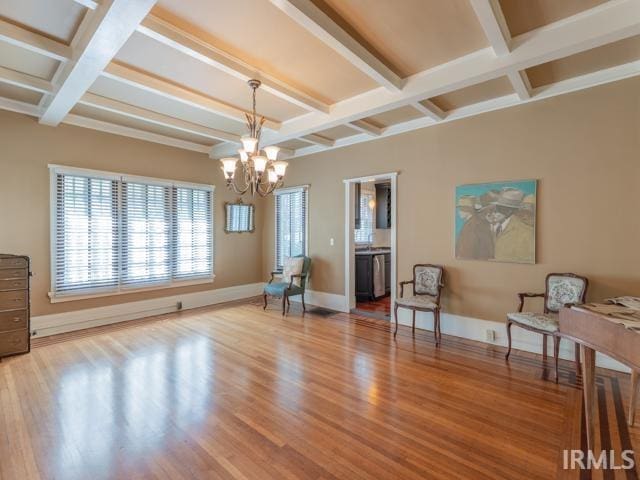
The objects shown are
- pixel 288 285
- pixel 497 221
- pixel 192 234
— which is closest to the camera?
pixel 497 221

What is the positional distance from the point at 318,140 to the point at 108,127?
3.19 metres

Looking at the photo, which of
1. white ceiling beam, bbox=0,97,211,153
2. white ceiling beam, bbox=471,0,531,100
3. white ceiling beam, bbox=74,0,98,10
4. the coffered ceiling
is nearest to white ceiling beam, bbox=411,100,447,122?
the coffered ceiling

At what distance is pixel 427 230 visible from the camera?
4.56m

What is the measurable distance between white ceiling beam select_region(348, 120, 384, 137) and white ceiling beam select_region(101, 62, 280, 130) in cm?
153

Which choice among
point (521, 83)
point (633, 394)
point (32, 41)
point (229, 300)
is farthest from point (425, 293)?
point (32, 41)

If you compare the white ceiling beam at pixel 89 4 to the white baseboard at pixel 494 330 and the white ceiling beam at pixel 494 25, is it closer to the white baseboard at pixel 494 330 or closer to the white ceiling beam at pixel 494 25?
the white ceiling beam at pixel 494 25

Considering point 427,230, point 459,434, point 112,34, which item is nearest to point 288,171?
point 427,230

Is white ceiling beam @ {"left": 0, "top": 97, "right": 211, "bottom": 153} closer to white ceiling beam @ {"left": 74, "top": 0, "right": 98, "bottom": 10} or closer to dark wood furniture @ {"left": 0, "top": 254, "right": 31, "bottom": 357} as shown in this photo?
dark wood furniture @ {"left": 0, "top": 254, "right": 31, "bottom": 357}

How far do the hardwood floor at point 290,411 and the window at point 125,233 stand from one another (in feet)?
3.55

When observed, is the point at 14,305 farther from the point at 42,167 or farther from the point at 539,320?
the point at 539,320

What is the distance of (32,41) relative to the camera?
2588 mm

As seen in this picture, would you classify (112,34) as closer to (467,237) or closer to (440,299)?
(467,237)

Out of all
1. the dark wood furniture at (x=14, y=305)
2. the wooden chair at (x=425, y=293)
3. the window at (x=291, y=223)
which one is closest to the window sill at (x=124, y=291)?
the dark wood furniture at (x=14, y=305)

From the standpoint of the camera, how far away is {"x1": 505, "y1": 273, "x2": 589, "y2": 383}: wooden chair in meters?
3.12
